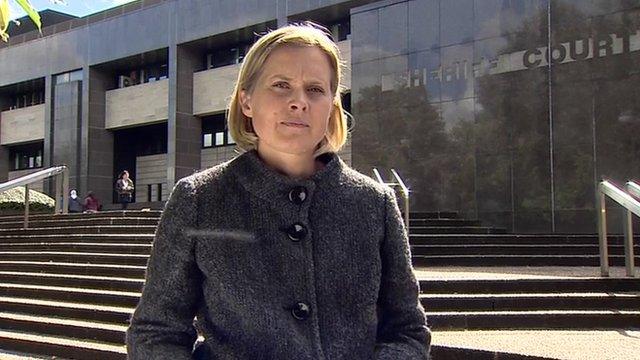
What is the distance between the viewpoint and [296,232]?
1.36m

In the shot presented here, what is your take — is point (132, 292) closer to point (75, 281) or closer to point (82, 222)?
point (75, 281)

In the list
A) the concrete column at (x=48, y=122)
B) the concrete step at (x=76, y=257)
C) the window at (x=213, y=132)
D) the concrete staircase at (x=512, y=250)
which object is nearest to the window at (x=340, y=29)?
the window at (x=213, y=132)

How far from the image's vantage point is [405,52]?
14.8m

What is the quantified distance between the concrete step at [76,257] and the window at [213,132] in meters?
18.5

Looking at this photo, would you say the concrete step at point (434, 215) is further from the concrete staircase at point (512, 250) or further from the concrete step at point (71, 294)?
the concrete step at point (71, 294)

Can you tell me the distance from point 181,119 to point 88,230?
16.2 metres

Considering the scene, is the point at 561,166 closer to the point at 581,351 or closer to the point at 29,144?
the point at 581,351

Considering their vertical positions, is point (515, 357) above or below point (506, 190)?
below

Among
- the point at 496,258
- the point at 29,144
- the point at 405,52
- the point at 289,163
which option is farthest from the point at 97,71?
the point at 289,163

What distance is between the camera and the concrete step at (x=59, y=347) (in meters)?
5.42

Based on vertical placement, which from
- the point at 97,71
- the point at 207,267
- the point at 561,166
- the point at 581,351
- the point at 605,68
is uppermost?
the point at 97,71

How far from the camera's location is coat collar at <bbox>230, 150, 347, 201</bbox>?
1.41 metres

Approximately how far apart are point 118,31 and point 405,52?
61.6 feet

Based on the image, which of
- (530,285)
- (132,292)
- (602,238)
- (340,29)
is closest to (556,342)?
(530,285)
